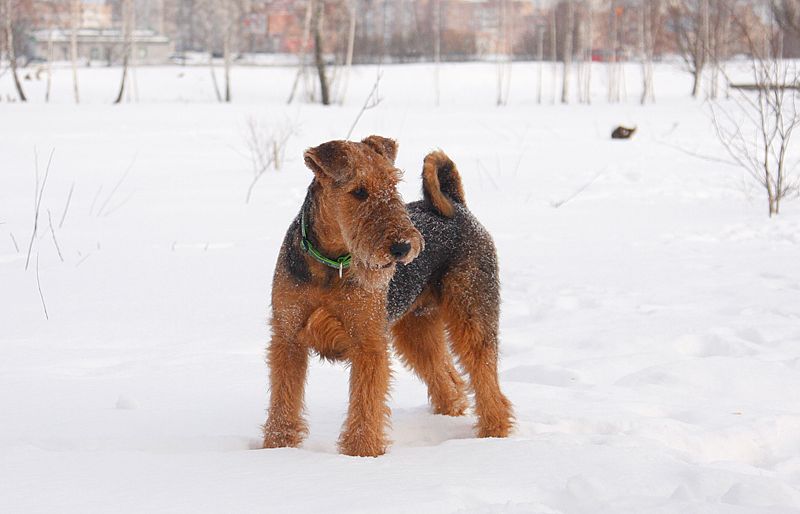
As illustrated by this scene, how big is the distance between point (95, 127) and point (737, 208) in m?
13.4

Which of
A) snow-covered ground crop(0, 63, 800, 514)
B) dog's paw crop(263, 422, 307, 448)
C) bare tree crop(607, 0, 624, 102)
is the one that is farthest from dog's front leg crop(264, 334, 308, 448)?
bare tree crop(607, 0, 624, 102)

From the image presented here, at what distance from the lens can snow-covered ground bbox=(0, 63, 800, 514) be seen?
8.14 ft

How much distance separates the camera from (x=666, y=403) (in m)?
3.69

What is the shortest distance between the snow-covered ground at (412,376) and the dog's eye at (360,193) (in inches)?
34.2

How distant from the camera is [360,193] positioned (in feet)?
8.90

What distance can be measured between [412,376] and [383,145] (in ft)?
5.90

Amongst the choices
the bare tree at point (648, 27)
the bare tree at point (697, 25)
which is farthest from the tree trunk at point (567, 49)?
the bare tree at point (697, 25)

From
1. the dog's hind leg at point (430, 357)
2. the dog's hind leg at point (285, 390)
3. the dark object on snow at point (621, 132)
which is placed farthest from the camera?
the dark object on snow at point (621, 132)

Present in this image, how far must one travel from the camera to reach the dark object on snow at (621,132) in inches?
705

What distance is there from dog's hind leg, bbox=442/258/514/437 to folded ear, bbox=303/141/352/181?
817 mm

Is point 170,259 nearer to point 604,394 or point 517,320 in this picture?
point 517,320

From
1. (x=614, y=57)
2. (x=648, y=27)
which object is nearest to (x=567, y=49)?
(x=614, y=57)

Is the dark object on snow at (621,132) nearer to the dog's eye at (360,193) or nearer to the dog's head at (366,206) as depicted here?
the dog's head at (366,206)

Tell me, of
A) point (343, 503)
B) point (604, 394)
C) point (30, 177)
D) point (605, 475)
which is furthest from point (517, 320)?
point (30, 177)
